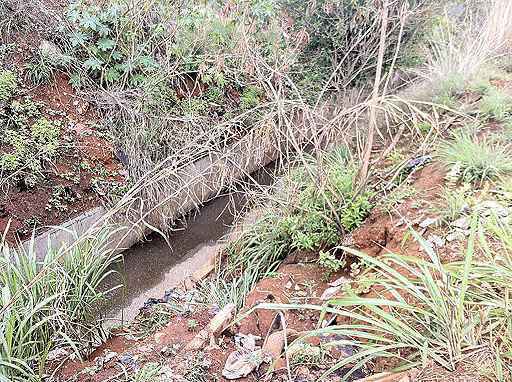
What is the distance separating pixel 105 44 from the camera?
470cm

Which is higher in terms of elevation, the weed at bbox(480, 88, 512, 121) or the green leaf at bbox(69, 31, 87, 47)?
the green leaf at bbox(69, 31, 87, 47)

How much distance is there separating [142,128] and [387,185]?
2.25 m

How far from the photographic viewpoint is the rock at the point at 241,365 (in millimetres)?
2270

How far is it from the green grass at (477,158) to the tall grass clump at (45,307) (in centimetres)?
252

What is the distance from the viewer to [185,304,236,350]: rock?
8.22 ft

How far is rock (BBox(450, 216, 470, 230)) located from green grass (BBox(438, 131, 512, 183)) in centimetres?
48

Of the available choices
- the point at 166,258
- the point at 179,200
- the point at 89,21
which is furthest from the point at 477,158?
the point at 89,21

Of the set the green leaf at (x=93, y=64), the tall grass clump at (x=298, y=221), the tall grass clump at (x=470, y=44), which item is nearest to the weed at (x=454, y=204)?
the tall grass clump at (x=298, y=221)

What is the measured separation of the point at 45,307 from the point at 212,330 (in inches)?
39.5

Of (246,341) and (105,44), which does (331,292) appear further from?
(105,44)

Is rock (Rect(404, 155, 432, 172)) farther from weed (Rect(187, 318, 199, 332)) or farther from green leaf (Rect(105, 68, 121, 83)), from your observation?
green leaf (Rect(105, 68, 121, 83))

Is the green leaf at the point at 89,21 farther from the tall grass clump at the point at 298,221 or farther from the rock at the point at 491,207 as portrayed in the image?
the rock at the point at 491,207

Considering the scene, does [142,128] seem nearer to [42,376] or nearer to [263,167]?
[263,167]

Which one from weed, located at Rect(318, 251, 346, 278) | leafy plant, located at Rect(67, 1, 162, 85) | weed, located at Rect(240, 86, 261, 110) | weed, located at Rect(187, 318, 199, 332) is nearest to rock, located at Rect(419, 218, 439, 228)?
weed, located at Rect(318, 251, 346, 278)
